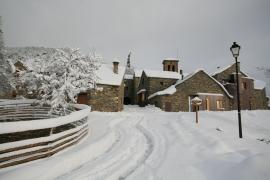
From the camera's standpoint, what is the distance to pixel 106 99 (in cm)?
2873

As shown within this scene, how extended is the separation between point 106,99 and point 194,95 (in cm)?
1455

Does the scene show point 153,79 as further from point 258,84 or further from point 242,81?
point 258,84

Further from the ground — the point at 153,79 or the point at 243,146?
the point at 153,79

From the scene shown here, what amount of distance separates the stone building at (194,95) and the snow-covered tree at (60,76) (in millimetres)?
19565

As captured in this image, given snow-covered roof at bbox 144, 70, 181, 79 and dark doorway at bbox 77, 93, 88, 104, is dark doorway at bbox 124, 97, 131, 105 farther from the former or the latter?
dark doorway at bbox 77, 93, 88, 104

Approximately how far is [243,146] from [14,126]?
23.2 feet

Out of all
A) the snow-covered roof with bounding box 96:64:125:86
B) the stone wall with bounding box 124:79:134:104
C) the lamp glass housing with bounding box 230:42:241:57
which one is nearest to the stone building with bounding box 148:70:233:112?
the snow-covered roof with bounding box 96:64:125:86

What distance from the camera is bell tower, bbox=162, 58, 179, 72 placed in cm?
4462

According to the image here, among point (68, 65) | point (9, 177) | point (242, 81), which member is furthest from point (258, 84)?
point (9, 177)

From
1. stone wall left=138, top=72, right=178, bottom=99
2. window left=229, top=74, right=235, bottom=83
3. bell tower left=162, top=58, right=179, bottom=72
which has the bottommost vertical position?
stone wall left=138, top=72, right=178, bottom=99

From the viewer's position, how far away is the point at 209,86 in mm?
34688

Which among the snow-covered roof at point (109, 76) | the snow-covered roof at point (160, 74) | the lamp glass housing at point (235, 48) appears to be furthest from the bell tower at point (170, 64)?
the lamp glass housing at point (235, 48)

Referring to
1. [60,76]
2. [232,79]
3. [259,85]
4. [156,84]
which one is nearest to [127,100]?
[156,84]

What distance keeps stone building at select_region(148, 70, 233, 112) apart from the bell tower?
1046cm
